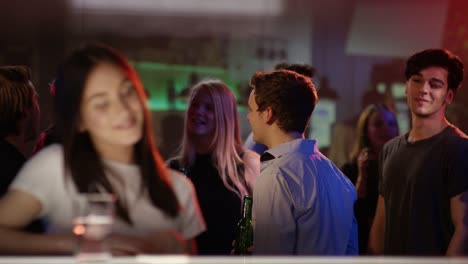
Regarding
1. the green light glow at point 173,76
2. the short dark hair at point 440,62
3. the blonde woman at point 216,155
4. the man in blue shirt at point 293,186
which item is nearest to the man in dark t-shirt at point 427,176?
the short dark hair at point 440,62

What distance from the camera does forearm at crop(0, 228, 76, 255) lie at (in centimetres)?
272

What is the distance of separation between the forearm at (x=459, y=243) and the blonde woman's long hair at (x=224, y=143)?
1053mm

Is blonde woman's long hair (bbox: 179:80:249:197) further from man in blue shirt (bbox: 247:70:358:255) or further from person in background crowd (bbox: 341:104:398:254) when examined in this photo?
person in background crowd (bbox: 341:104:398:254)

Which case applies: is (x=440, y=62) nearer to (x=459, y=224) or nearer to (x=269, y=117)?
(x=459, y=224)

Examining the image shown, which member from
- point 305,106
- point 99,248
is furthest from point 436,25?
point 99,248

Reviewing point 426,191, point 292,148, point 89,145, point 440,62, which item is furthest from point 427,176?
point 89,145

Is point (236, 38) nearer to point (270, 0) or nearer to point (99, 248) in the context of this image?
point (270, 0)

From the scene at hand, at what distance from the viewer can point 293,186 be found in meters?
3.45

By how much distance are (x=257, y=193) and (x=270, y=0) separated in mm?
3978

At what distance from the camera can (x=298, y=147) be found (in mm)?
3535

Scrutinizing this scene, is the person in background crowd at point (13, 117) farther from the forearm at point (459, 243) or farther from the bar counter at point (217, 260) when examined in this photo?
the forearm at point (459, 243)

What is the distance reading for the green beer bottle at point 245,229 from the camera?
3672 mm

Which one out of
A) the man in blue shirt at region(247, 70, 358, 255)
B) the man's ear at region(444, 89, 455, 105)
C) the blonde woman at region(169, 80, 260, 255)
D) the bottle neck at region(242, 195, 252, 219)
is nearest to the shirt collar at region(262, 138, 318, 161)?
the man in blue shirt at region(247, 70, 358, 255)

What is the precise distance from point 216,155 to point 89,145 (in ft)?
4.20
